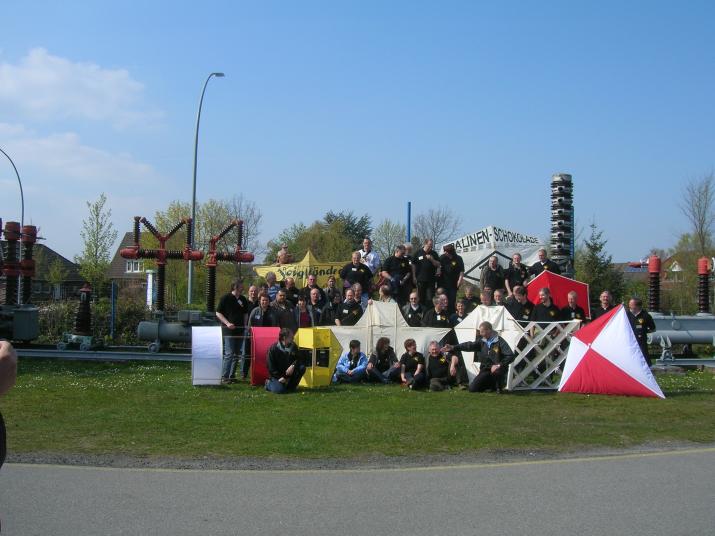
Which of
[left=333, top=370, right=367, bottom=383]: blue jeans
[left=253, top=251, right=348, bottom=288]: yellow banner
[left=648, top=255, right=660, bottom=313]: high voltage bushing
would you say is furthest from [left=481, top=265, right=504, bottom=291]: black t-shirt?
[left=648, top=255, right=660, bottom=313]: high voltage bushing

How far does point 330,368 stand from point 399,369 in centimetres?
136

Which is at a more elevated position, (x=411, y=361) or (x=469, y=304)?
(x=469, y=304)

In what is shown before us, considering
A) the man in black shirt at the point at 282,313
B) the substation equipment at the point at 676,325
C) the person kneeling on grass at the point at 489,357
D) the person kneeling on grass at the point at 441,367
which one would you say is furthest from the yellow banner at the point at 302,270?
the substation equipment at the point at 676,325

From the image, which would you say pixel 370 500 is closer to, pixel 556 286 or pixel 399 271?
pixel 399 271

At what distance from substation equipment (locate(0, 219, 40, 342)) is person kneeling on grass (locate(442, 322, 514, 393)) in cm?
1157

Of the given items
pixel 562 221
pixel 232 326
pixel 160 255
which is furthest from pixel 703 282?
pixel 160 255

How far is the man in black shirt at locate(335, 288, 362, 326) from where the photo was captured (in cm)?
1582

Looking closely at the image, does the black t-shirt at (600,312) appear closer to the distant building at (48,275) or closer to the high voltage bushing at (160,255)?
the high voltage bushing at (160,255)

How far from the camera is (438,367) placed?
1420cm

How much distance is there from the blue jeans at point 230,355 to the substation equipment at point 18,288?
7.03 metres

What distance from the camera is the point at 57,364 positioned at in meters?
16.7

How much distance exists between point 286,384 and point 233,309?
8.34 feet

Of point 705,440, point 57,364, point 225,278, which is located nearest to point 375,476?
point 705,440

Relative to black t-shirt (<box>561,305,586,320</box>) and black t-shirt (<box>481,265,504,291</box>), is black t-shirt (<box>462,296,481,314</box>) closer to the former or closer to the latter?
black t-shirt (<box>481,265,504,291</box>)
